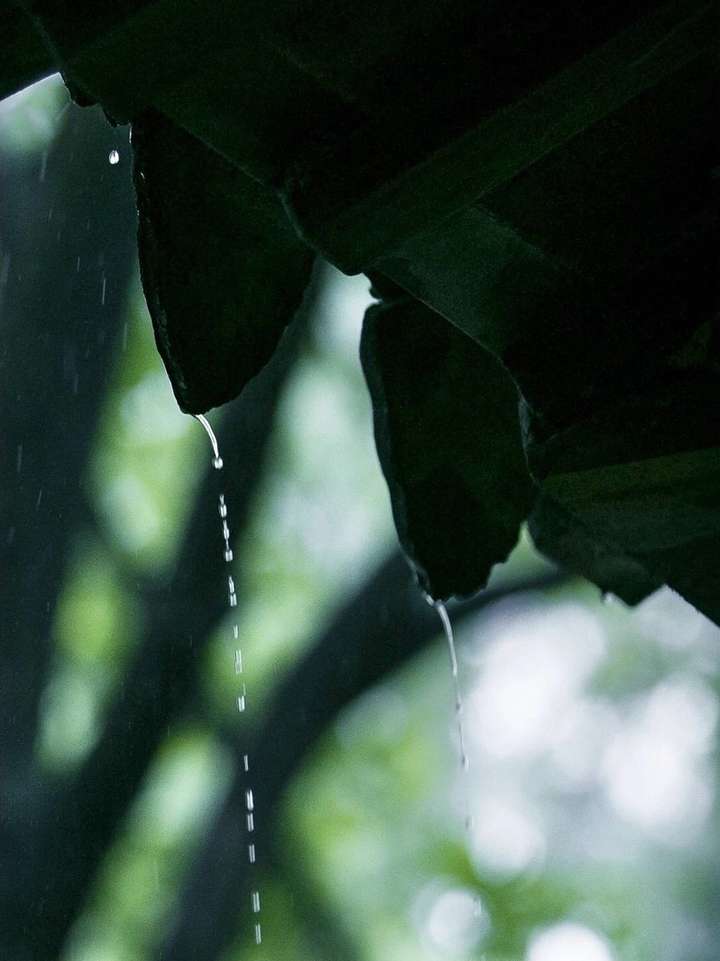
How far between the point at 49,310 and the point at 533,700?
18.9ft

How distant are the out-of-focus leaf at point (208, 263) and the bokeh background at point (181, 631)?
708 cm

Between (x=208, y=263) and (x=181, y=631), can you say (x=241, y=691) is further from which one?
(x=208, y=263)

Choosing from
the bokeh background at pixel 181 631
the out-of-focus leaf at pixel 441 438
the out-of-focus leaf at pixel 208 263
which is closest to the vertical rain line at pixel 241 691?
the bokeh background at pixel 181 631

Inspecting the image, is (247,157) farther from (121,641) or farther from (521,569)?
(521,569)

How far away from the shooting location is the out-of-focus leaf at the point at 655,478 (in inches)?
70.7

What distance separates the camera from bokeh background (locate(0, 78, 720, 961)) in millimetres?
9508

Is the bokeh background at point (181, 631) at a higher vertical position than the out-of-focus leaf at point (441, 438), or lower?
lower

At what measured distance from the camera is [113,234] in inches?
395

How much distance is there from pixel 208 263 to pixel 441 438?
61 cm

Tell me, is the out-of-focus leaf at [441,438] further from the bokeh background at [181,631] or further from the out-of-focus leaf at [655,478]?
the bokeh background at [181,631]

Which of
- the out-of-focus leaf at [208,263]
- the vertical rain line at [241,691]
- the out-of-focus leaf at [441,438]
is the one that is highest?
the out-of-focus leaf at [208,263]

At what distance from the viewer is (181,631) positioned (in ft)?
32.1

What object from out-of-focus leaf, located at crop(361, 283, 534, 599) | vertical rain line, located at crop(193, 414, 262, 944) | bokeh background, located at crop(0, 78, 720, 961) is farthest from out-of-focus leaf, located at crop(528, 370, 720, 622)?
vertical rain line, located at crop(193, 414, 262, 944)

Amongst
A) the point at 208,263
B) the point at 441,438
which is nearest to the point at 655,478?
the point at 441,438
